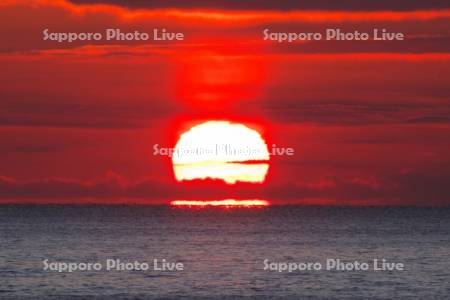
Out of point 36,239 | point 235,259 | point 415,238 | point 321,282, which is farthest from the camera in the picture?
point 415,238

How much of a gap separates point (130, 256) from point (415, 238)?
4940 cm

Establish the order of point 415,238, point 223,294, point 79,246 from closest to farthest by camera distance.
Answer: point 223,294 → point 79,246 → point 415,238

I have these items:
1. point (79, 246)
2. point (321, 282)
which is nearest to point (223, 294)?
point (321, 282)

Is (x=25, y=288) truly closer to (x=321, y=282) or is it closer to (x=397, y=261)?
(x=321, y=282)

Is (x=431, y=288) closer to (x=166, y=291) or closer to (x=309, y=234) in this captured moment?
(x=166, y=291)

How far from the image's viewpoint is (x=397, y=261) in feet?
342

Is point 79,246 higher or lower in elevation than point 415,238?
lower

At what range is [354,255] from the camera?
370 feet

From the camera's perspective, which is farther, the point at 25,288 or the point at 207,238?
the point at 207,238

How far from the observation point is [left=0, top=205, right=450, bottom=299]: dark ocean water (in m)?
77.0

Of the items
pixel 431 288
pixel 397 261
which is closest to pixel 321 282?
pixel 431 288

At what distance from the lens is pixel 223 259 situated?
340 feet

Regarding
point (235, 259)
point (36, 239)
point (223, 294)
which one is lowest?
point (223, 294)

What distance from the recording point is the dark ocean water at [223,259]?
7700 cm
